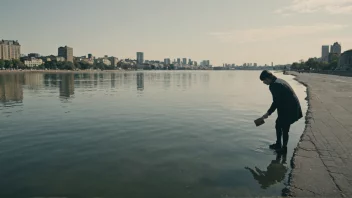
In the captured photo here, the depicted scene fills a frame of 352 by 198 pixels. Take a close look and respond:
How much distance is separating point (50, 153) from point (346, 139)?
951 centimetres

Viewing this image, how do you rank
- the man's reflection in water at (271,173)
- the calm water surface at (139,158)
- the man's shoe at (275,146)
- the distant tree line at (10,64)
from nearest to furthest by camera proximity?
the calm water surface at (139,158) → the man's reflection in water at (271,173) → the man's shoe at (275,146) → the distant tree line at (10,64)

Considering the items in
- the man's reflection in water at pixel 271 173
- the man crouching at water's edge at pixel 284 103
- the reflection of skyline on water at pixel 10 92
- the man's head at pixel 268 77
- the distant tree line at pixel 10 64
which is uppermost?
the distant tree line at pixel 10 64

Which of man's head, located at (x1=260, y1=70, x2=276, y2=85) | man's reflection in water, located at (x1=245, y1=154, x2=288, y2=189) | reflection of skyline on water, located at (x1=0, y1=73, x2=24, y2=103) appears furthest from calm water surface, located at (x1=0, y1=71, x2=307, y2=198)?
reflection of skyline on water, located at (x1=0, y1=73, x2=24, y2=103)

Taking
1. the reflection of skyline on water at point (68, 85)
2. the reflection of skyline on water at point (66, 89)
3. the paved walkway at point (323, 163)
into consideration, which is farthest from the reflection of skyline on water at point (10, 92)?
the paved walkway at point (323, 163)

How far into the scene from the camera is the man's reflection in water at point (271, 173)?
5828 millimetres

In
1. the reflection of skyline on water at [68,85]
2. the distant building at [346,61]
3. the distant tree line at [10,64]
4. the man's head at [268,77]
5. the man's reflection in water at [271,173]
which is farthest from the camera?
the distant tree line at [10,64]

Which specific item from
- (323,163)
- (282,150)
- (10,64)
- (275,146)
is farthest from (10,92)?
(10,64)

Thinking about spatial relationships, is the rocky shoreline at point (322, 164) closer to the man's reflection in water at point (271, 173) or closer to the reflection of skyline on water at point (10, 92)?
the man's reflection in water at point (271, 173)

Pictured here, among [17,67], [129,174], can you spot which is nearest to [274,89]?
[129,174]

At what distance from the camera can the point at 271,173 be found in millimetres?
6340

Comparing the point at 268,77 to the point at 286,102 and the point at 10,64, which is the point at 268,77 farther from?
the point at 10,64

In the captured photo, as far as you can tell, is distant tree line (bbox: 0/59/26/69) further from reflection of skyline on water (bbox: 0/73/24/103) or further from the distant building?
the distant building

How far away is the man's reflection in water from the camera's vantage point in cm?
583

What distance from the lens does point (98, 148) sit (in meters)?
8.32
